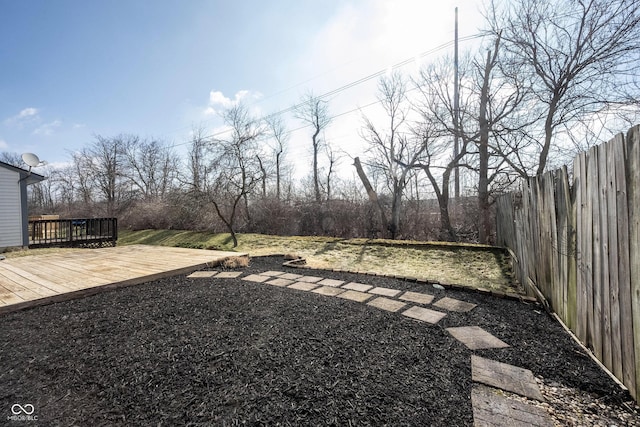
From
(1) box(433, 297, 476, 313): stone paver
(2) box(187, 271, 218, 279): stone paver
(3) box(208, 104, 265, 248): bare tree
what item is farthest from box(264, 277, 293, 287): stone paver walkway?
(3) box(208, 104, 265, 248): bare tree

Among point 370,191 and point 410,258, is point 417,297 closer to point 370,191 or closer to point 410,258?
point 410,258

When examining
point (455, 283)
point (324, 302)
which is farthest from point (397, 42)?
point (324, 302)

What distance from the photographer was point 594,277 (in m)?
1.76

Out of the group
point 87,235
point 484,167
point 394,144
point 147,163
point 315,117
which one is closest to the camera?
point 484,167

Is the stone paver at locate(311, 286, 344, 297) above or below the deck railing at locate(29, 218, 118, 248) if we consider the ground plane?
below

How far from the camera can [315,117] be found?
48.2 feet

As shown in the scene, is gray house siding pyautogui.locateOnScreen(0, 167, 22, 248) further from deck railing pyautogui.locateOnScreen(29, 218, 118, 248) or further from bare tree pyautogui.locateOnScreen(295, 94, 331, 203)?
bare tree pyautogui.locateOnScreen(295, 94, 331, 203)

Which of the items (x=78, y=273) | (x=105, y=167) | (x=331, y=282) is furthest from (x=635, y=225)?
(x=105, y=167)

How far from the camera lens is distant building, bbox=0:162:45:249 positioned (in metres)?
7.97

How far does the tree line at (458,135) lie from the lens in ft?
18.2

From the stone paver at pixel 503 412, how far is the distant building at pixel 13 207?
37.8ft

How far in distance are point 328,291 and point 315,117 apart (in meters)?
12.8

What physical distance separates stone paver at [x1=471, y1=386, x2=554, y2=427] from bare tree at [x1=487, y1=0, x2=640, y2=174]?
6.76 m

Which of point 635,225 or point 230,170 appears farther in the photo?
point 230,170
